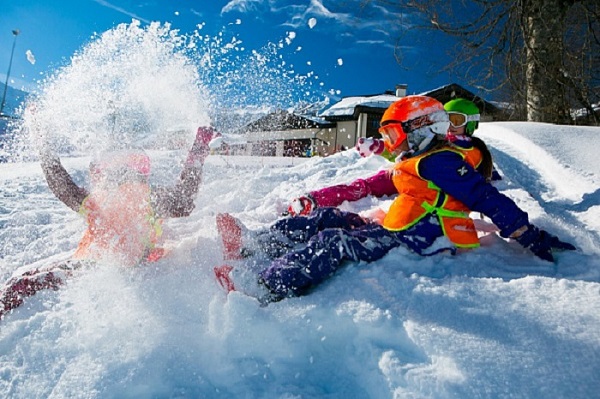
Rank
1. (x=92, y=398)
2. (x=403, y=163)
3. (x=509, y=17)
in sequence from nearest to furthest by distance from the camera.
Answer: (x=92, y=398) → (x=403, y=163) → (x=509, y=17)

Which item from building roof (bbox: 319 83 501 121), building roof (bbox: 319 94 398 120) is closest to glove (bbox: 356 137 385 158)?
building roof (bbox: 319 83 501 121)

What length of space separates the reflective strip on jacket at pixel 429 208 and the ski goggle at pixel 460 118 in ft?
0.99

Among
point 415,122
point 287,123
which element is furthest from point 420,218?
point 287,123

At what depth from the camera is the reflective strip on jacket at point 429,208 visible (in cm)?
243

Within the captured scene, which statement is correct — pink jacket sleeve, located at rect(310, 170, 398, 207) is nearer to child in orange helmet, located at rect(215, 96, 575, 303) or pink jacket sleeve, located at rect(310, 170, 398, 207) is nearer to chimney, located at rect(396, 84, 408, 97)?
child in orange helmet, located at rect(215, 96, 575, 303)

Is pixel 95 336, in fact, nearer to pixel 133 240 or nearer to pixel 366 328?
pixel 133 240

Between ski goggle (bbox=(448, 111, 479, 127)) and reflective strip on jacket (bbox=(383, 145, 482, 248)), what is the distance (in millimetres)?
301

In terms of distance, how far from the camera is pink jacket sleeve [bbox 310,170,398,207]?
3.29 m

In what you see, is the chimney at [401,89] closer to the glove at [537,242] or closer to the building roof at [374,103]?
the building roof at [374,103]

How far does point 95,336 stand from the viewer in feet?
6.05

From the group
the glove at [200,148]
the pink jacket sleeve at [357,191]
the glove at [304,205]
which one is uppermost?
the glove at [200,148]

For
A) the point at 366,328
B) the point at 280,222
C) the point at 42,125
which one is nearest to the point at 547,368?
the point at 366,328

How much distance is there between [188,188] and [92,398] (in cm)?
178

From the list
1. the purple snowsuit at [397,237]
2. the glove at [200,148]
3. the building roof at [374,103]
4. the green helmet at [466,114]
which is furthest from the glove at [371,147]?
the building roof at [374,103]
